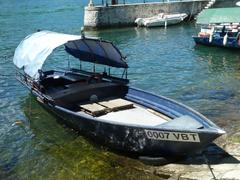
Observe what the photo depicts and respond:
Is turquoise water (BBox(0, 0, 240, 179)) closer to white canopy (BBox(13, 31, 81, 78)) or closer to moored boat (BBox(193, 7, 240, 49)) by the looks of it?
moored boat (BBox(193, 7, 240, 49))

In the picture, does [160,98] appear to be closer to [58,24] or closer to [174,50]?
[174,50]

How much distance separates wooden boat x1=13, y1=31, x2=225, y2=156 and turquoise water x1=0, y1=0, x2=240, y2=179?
0.88m

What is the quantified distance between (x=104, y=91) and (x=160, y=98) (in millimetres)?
2854

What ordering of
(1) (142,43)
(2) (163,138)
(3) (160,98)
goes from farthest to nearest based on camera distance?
1. (1) (142,43)
2. (3) (160,98)
3. (2) (163,138)

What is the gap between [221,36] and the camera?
34656 millimetres

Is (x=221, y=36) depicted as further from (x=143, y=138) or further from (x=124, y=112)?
(x=143, y=138)

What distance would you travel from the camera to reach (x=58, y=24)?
56125 mm

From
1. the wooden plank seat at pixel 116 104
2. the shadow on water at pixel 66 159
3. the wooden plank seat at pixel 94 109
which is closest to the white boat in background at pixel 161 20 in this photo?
the wooden plank seat at pixel 116 104

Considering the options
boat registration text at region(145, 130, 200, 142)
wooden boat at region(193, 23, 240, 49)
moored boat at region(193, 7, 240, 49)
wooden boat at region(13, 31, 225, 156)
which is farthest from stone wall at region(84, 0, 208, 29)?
boat registration text at region(145, 130, 200, 142)

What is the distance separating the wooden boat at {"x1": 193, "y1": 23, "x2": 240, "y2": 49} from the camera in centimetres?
3341

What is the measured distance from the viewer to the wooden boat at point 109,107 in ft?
44.3

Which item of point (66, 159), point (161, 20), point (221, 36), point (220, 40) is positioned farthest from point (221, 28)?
point (66, 159)

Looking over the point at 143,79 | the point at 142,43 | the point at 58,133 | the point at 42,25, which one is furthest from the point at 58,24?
the point at 58,133

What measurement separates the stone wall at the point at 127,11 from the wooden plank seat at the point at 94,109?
3167 centimetres
